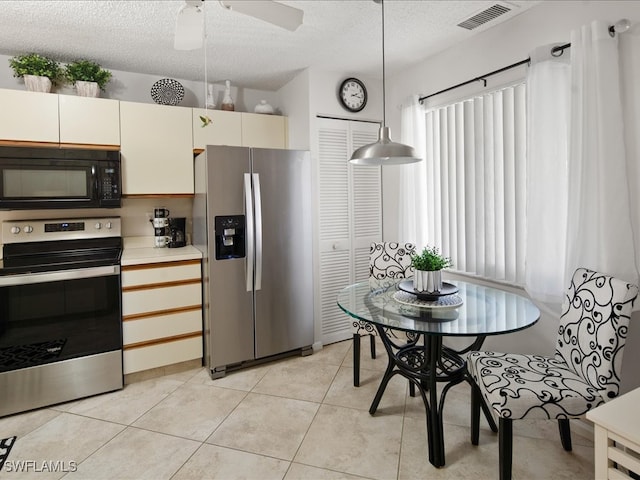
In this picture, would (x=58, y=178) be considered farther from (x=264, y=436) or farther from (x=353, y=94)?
(x=353, y=94)

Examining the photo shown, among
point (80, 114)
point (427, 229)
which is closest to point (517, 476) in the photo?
point (427, 229)

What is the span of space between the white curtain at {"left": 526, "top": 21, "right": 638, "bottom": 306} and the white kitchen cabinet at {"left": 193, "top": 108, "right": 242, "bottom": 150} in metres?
2.35

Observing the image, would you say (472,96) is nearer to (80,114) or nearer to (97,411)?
(80,114)

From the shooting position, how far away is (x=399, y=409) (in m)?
2.39

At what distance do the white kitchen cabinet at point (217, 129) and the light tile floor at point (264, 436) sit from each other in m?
2.02

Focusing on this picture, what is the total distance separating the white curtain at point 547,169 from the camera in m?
2.14

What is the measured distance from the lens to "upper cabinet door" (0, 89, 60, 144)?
8.59ft

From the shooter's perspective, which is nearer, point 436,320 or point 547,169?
point 436,320

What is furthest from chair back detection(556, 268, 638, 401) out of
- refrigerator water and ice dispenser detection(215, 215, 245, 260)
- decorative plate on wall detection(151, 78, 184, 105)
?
decorative plate on wall detection(151, 78, 184, 105)

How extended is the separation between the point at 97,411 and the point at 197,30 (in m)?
2.38

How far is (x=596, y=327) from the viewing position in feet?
5.49

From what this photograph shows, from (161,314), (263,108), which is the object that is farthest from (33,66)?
(161,314)
